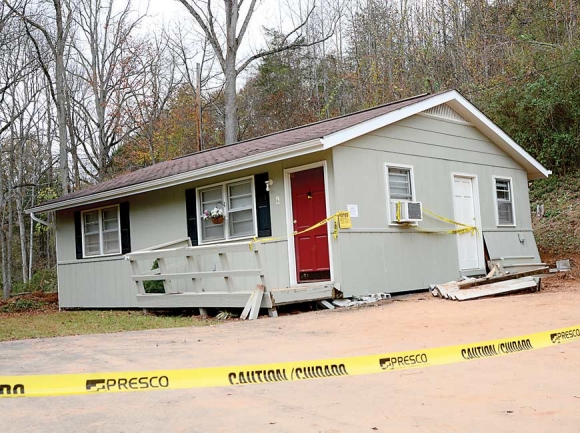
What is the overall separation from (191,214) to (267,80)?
18.1 metres

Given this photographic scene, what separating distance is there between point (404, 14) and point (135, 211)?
16804 mm

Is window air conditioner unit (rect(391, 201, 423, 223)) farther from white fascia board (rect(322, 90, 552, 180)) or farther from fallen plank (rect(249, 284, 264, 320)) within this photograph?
fallen plank (rect(249, 284, 264, 320))

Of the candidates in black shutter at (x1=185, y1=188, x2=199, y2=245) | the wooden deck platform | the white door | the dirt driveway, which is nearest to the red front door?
the wooden deck platform

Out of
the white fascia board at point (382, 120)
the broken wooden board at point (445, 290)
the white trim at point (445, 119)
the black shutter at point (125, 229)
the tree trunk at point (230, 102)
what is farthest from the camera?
the tree trunk at point (230, 102)

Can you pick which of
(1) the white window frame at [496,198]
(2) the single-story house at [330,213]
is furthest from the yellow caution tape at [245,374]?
(1) the white window frame at [496,198]

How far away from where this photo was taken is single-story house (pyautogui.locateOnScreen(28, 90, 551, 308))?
1035 cm

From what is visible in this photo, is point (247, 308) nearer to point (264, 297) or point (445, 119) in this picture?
point (264, 297)

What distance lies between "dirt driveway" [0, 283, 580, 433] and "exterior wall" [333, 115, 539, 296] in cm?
298

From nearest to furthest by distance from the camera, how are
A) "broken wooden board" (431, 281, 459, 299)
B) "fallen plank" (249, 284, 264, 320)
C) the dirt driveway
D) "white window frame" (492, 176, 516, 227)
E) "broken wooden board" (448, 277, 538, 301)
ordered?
the dirt driveway, "fallen plank" (249, 284, 264, 320), "broken wooden board" (448, 277, 538, 301), "broken wooden board" (431, 281, 459, 299), "white window frame" (492, 176, 516, 227)

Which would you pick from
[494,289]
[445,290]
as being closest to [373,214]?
[445,290]

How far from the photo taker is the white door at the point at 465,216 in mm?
12656

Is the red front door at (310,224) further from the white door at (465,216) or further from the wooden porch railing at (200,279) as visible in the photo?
the white door at (465,216)

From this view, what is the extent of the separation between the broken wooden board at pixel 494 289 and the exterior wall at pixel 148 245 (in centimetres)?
270

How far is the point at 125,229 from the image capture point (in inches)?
547
